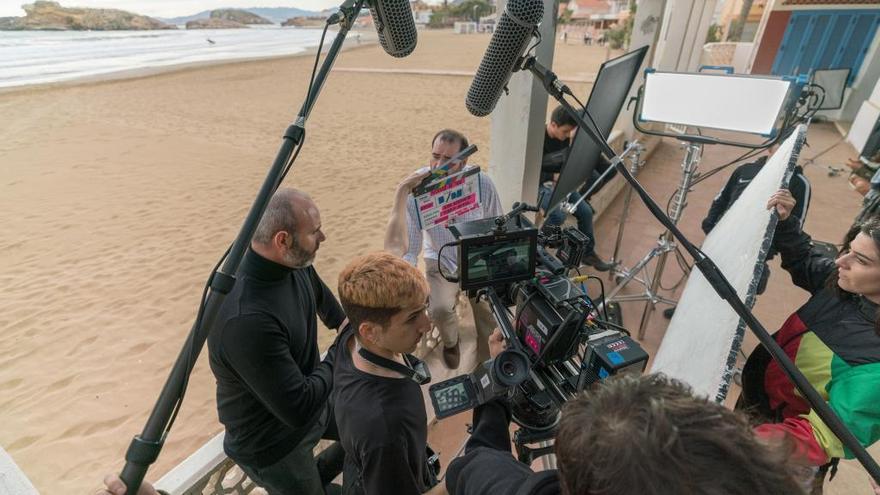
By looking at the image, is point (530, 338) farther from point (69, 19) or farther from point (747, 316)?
point (69, 19)

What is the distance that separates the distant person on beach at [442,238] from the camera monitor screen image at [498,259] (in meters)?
0.57

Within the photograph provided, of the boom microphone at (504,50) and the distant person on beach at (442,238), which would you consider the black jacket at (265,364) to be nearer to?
the distant person on beach at (442,238)

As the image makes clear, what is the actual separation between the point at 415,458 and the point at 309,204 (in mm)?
1044

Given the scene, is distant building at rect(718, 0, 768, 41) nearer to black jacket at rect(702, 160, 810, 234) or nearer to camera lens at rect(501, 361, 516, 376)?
black jacket at rect(702, 160, 810, 234)

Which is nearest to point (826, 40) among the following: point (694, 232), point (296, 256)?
A: point (694, 232)

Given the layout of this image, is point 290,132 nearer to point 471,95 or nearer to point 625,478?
point 471,95

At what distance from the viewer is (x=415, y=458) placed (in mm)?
1188

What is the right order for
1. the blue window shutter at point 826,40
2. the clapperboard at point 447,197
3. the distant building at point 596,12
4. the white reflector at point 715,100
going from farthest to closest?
the distant building at point 596,12 → the blue window shutter at point 826,40 → the clapperboard at point 447,197 → the white reflector at point 715,100

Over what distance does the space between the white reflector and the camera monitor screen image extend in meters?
1.66

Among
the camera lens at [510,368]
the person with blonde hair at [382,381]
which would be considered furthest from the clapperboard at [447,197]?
the camera lens at [510,368]

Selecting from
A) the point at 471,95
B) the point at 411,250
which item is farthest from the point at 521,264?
the point at 411,250

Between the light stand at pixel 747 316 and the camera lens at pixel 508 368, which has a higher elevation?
the light stand at pixel 747 316

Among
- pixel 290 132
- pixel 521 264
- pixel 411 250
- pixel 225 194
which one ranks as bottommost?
pixel 225 194

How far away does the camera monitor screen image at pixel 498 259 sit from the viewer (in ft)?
A: 4.03
